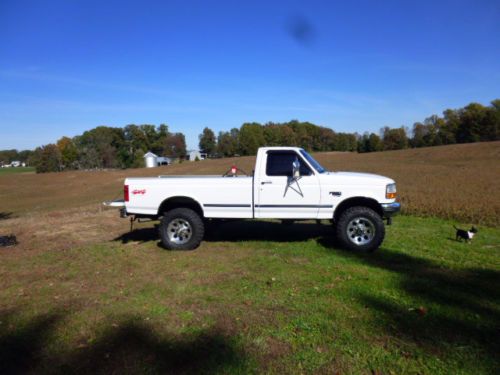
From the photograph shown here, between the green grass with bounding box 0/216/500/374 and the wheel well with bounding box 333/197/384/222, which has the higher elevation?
the wheel well with bounding box 333/197/384/222

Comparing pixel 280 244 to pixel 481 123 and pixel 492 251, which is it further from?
pixel 481 123

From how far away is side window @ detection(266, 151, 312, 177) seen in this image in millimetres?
7141

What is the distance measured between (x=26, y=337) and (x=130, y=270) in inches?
88.9

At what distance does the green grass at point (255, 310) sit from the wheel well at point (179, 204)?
33.8 inches

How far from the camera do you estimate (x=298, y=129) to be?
129 metres

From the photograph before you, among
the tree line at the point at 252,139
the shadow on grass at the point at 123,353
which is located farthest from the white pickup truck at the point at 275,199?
the tree line at the point at 252,139

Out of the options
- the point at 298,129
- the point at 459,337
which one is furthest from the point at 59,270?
the point at 298,129

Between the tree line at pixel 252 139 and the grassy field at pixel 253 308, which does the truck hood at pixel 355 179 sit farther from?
the tree line at pixel 252 139

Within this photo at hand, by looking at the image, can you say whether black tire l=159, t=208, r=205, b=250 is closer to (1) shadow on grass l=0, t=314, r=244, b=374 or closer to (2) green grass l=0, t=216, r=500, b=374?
(2) green grass l=0, t=216, r=500, b=374

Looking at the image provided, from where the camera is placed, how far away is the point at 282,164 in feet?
23.7

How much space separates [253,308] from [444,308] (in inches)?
89.7

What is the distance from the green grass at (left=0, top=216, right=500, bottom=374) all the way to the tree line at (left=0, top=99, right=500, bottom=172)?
303ft

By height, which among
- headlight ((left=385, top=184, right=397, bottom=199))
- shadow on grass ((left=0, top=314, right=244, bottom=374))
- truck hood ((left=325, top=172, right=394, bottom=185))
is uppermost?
truck hood ((left=325, top=172, right=394, bottom=185))

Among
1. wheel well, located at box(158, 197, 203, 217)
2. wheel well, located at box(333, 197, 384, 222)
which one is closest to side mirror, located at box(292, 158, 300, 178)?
wheel well, located at box(333, 197, 384, 222)
